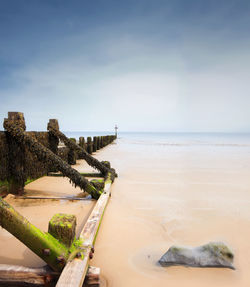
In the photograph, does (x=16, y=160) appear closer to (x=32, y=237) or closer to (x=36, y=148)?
(x=36, y=148)

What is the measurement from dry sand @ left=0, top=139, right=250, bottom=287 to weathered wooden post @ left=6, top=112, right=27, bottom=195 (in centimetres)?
60

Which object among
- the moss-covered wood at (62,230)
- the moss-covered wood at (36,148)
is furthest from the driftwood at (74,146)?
the moss-covered wood at (62,230)

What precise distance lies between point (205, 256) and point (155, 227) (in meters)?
1.28

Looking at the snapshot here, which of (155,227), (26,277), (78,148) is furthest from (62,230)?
(78,148)

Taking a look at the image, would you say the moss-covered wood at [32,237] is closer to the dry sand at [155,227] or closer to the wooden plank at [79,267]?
the wooden plank at [79,267]

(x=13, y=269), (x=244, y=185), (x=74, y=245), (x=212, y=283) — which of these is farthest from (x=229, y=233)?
(x=244, y=185)

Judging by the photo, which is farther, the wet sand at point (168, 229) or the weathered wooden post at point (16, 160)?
the weathered wooden post at point (16, 160)

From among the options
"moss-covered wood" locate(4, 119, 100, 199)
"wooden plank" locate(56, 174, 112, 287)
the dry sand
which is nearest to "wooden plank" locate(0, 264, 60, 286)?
"wooden plank" locate(56, 174, 112, 287)

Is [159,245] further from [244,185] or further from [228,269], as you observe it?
[244,185]

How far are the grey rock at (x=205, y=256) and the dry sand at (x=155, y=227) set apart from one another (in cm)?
7

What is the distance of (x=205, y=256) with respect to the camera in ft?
8.09

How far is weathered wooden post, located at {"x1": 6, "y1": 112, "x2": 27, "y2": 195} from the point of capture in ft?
14.2

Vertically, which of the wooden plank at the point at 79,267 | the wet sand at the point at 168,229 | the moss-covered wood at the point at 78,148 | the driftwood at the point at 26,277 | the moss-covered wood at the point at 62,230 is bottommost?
the wet sand at the point at 168,229

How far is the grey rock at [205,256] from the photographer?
8.04 feet
